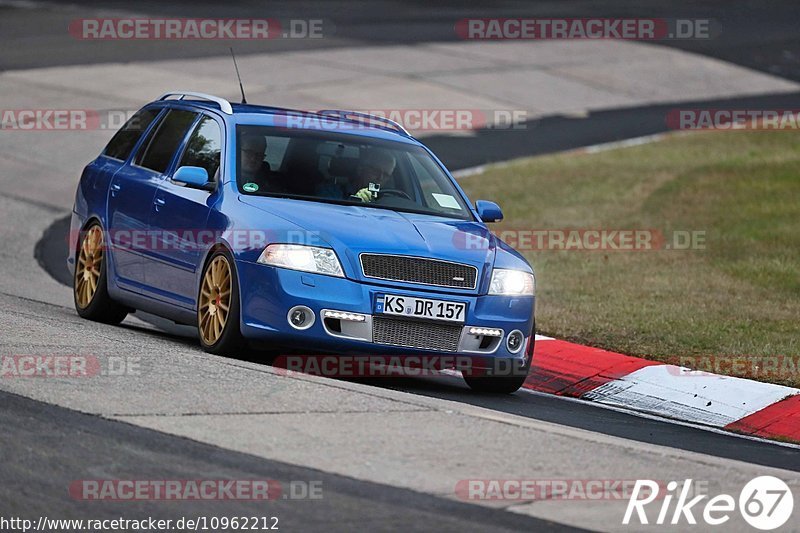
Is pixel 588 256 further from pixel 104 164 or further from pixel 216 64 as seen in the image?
pixel 216 64

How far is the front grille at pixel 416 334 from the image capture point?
961cm

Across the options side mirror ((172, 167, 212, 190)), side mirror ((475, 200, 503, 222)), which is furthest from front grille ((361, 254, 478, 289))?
side mirror ((172, 167, 212, 190))

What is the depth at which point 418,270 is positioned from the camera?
382 inches

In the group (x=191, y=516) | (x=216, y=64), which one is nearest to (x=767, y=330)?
(x=191, y=516)

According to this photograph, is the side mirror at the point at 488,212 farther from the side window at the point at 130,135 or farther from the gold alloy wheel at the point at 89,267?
the gold alloy wheel at the point at 89,267

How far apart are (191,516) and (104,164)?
6.27 meters

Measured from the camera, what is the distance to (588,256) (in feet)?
56.1

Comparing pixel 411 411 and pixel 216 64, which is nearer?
pixel 411 411

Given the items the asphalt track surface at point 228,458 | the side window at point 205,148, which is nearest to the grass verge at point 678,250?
the asphalt track surface at point 228,458

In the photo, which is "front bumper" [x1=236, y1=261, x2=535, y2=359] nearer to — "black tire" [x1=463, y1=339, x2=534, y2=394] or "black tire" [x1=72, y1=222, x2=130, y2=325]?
"black tire" [x1=463, y1=339, x2=534, y2=394]

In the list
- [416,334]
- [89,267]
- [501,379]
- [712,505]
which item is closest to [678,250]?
[501,379]

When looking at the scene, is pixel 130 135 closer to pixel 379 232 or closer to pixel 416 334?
pixel 379 232

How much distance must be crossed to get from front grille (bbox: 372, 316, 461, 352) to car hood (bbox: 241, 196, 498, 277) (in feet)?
1.15

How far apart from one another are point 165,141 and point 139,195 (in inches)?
20.1
